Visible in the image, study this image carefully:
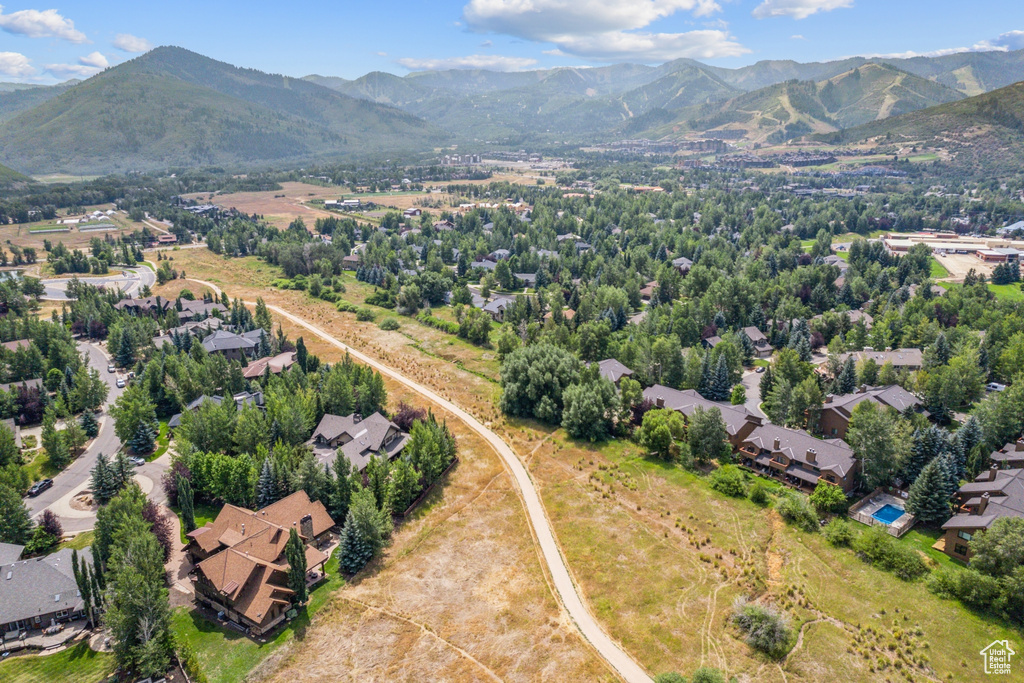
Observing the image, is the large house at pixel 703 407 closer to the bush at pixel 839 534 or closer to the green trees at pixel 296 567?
the bush at pixel 839 534

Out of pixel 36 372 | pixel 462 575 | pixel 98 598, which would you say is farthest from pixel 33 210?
pixel 462 575

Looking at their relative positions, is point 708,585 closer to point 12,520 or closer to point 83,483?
point 12,520

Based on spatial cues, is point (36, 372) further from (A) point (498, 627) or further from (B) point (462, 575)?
(A) point (498, 627)

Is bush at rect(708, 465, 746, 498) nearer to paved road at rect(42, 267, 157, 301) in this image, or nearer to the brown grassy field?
the brown grassy field

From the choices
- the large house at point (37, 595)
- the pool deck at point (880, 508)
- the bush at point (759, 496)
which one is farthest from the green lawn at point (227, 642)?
the pool deck at point (880, 508)

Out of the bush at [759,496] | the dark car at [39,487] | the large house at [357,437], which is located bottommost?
the bush at [759,496]

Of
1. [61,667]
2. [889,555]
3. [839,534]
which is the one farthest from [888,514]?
[61,667]
